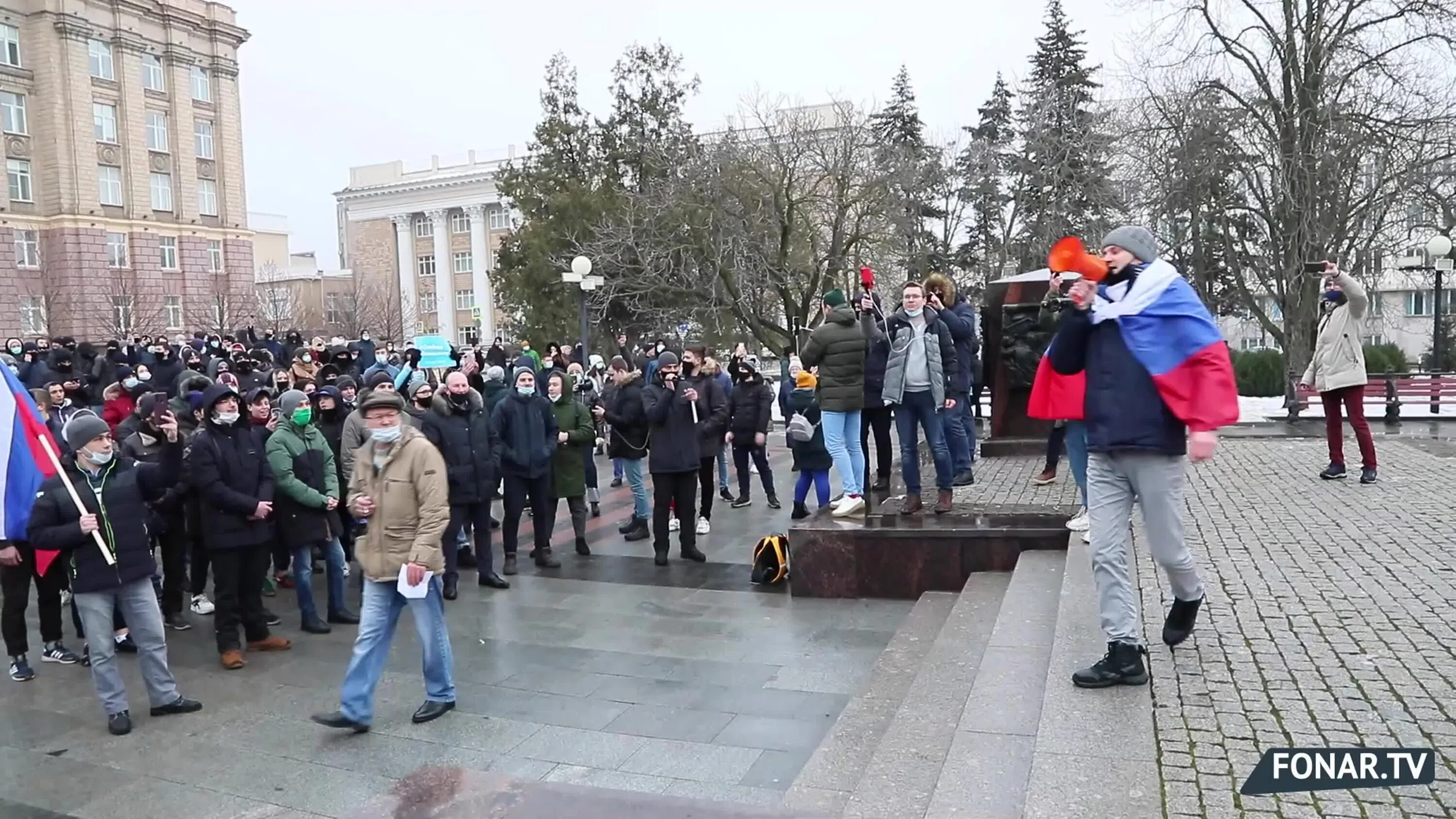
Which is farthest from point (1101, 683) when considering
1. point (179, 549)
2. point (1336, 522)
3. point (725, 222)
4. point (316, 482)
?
point (725, 222)

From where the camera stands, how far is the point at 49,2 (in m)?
52.7

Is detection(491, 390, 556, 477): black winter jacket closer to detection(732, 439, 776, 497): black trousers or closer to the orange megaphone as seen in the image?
detection(732, 439, 776, 497): black trousers

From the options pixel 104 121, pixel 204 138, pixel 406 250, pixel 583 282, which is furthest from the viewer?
pixel 406 250

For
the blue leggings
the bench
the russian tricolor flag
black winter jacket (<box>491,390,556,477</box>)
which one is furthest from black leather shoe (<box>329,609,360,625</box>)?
the bench

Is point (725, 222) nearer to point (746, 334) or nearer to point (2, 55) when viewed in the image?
point (746, 334)

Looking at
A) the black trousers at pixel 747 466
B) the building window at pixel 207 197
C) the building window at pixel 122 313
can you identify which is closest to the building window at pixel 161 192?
the building window at pixel 207 197

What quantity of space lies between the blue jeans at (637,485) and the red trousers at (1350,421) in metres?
6.66

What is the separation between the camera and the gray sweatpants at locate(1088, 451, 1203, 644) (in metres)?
4.12

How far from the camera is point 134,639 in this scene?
6086 millimetres

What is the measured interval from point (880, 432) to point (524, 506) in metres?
3.56

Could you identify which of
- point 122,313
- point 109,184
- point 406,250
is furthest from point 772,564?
point 406,250

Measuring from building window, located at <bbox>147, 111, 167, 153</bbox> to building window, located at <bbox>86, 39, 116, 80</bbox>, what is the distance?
2.84 metres

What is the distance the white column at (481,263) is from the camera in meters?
A: 81.8

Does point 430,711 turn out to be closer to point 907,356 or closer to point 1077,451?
point 907,356
